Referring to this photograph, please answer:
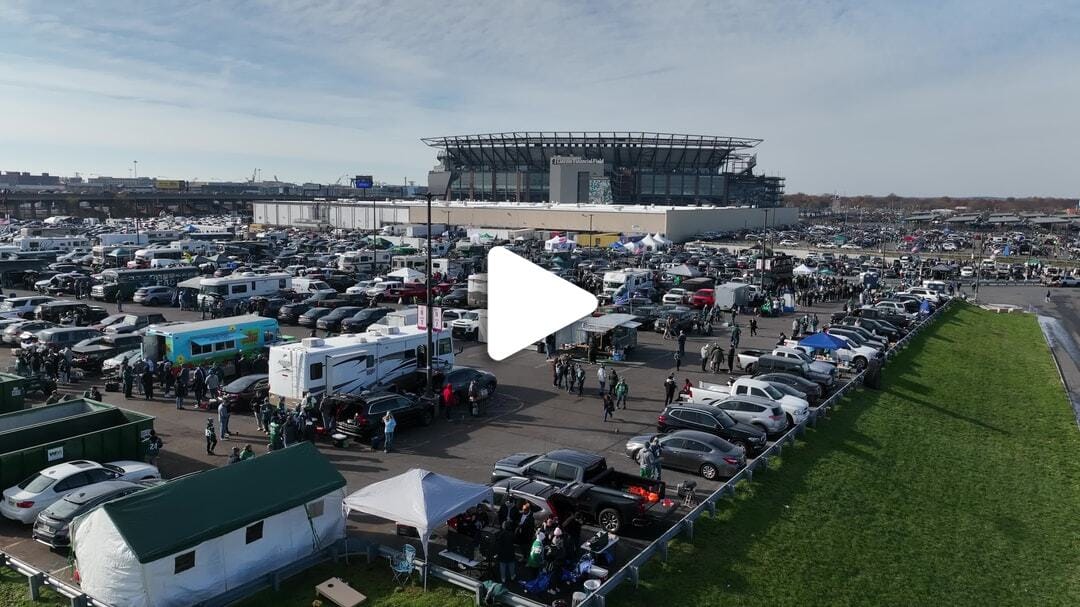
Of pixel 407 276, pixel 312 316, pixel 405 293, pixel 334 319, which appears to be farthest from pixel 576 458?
pixel 407 276

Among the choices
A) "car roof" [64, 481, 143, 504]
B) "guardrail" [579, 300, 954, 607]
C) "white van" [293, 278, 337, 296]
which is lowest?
"guardrail" [579, 300, 954, 607]

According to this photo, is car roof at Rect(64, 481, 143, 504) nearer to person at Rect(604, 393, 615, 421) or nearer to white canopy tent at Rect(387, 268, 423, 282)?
person at Rect(604, 393, 615, 421)

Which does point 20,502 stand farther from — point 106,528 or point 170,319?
point 170,319

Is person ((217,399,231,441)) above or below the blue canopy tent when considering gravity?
below

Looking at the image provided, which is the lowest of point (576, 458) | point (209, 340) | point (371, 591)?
point (371, 591)

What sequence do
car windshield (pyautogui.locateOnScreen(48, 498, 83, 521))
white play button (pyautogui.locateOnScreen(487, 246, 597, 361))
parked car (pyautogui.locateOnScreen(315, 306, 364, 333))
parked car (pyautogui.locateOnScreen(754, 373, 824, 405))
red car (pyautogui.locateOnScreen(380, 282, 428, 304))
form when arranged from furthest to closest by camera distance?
red car (pyautogui.locateOnScreen(380, 282, 428, 304)) → parked car (pyautogui.locateOnScreen(315, 306, 364, 333)) → parked car (pyautogui.locateOnScreen(754, 373, 824, 405)) → car windshield (pyautogui.locateOnScreen(48, 498, 83, 521)) → white play button (pyautogui.locateOnScreen(487, 246, 597, 361))

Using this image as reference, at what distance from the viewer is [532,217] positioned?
321ft

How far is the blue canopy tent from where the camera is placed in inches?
1038

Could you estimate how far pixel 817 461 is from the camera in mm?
17375

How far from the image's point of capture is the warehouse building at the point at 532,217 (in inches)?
3531

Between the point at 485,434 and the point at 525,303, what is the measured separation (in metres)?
13.4

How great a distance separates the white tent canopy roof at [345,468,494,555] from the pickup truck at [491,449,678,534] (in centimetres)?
195

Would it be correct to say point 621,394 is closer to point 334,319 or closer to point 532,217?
point 334,319

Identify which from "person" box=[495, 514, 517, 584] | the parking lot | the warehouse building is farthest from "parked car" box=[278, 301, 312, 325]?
the warehouse building
